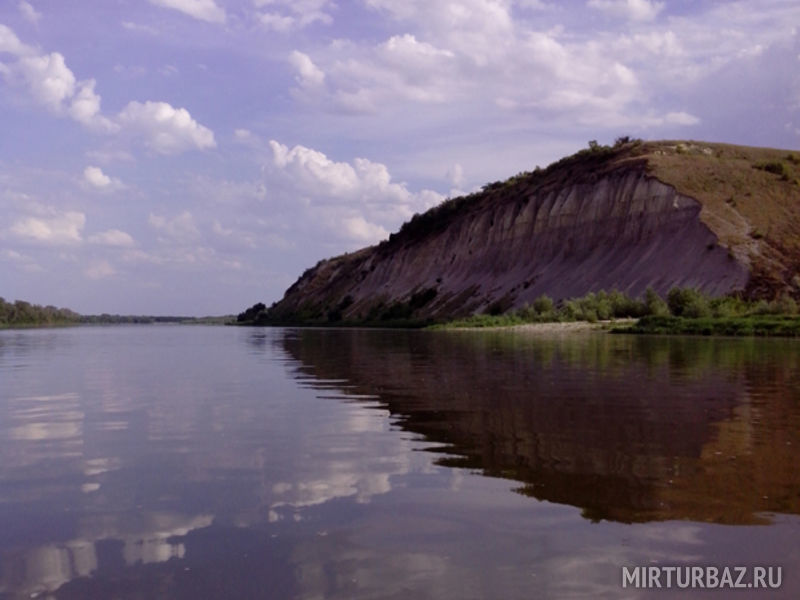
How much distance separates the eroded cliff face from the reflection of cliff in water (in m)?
37.7

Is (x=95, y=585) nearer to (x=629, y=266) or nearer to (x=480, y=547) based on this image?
(x=480, y=547)

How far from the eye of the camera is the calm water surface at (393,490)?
6.03 m

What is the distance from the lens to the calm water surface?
6.03m

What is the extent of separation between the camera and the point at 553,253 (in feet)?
252

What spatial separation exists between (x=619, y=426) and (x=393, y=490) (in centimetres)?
494

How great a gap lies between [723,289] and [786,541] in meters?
52.8

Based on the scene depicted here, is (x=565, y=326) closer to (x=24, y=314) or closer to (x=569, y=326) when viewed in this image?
(x=569, y=326)

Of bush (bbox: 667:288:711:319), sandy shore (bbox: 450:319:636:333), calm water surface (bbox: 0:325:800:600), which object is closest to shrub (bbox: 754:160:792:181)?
bush (bbox: 667:288:711:319)

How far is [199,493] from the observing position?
27.4ft

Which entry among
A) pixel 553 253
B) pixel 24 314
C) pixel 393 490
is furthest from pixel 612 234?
pixel 24 314

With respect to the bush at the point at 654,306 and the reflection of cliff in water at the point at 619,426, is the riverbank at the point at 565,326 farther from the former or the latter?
the reflection of cliff in water at the point at 619,426

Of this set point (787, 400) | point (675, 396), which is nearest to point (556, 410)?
point (675, 396)

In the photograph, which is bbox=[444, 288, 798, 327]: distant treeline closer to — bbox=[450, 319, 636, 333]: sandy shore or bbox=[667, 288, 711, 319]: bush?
bbox=[667, 288, 711, 319]: bush

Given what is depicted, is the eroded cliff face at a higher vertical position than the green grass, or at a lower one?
higher
